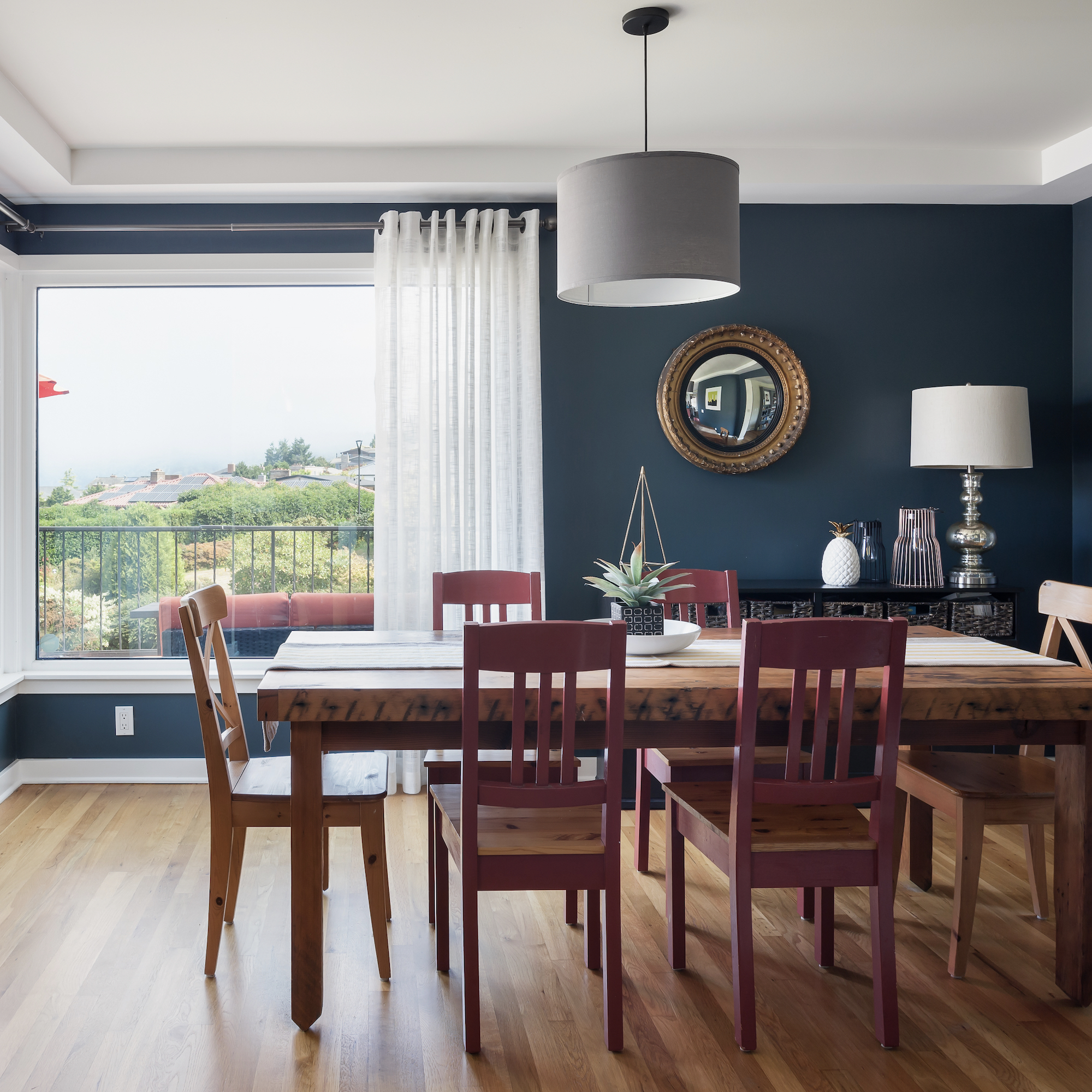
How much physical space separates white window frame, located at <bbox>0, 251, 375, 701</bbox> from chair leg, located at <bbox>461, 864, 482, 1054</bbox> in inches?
92.3

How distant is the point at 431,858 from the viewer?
267 centimetres

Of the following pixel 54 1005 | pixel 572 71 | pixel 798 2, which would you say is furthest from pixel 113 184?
pixel 54 1005

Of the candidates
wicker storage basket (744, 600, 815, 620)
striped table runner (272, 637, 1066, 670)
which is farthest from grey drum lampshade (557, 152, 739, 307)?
wicker storage basket (744, 600, 815, 620)

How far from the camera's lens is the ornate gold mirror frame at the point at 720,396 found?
411cm

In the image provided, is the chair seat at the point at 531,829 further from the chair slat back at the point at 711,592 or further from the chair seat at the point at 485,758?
the chair slat back at the point at 711,592

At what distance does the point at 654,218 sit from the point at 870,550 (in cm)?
237

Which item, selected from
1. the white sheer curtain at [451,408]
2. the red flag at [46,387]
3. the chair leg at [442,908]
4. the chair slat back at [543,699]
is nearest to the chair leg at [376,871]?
the chair leg at [442,908]

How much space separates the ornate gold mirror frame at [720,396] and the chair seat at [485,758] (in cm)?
160

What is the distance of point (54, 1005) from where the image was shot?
2250 mm

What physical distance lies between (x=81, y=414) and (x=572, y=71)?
8.64 feet

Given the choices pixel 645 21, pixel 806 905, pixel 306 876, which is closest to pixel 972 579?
pixel 806 905

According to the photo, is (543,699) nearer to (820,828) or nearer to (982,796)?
(820,828)

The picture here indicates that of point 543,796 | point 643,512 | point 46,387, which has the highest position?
point 46,387

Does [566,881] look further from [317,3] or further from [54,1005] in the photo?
[317,3]
